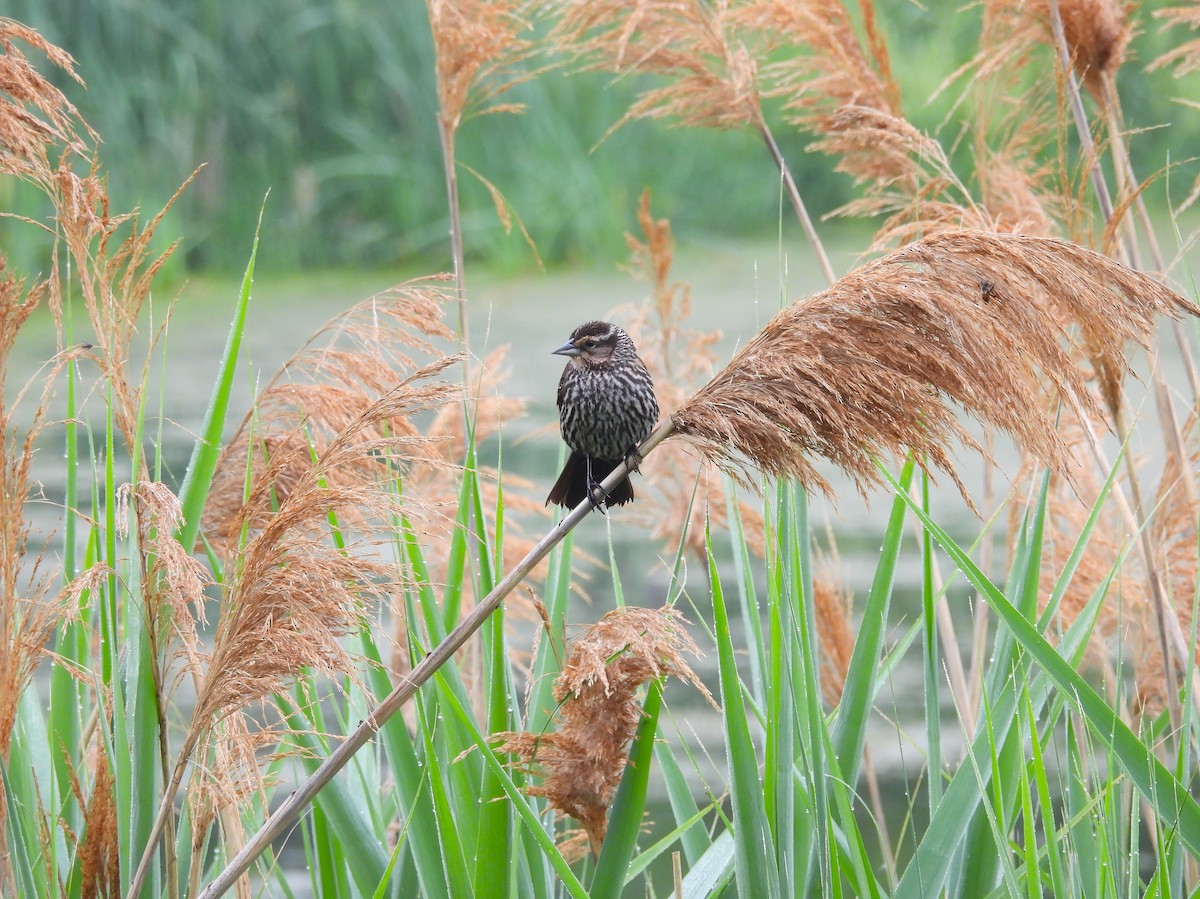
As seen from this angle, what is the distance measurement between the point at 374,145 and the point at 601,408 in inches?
201

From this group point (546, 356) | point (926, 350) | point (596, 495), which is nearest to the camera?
point (926, 350)

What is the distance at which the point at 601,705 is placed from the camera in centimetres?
139

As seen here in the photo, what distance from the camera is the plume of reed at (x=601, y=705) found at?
52.9 inches

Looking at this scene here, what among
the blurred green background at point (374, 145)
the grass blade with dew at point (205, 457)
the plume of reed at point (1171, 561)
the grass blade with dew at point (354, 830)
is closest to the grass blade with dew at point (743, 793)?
the grass blade with dew at point (354, 830)

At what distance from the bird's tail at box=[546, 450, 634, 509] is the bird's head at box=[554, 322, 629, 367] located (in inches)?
8.9

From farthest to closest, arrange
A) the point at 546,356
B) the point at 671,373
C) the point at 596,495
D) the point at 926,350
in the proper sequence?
the point at 546,356 < the point at 671,373 < the point at 596,495 < the point at 926,350

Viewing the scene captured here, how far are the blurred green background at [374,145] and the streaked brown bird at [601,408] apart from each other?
172 inches

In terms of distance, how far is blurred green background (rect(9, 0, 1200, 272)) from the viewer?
6.74 metres

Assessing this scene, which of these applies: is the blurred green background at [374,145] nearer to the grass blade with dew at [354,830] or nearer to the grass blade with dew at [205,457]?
the grass blade with dew at [205,457]

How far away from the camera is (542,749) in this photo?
1.47 meters

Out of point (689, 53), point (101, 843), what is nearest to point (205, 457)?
point (101, 843)

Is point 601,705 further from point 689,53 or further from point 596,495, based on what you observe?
point 689,53

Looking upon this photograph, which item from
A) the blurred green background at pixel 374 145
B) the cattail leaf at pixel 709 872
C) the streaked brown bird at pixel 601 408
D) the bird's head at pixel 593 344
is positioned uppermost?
the blurred green background at pixel 374 145

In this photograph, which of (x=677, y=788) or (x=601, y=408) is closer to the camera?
(x=677, y=788)
